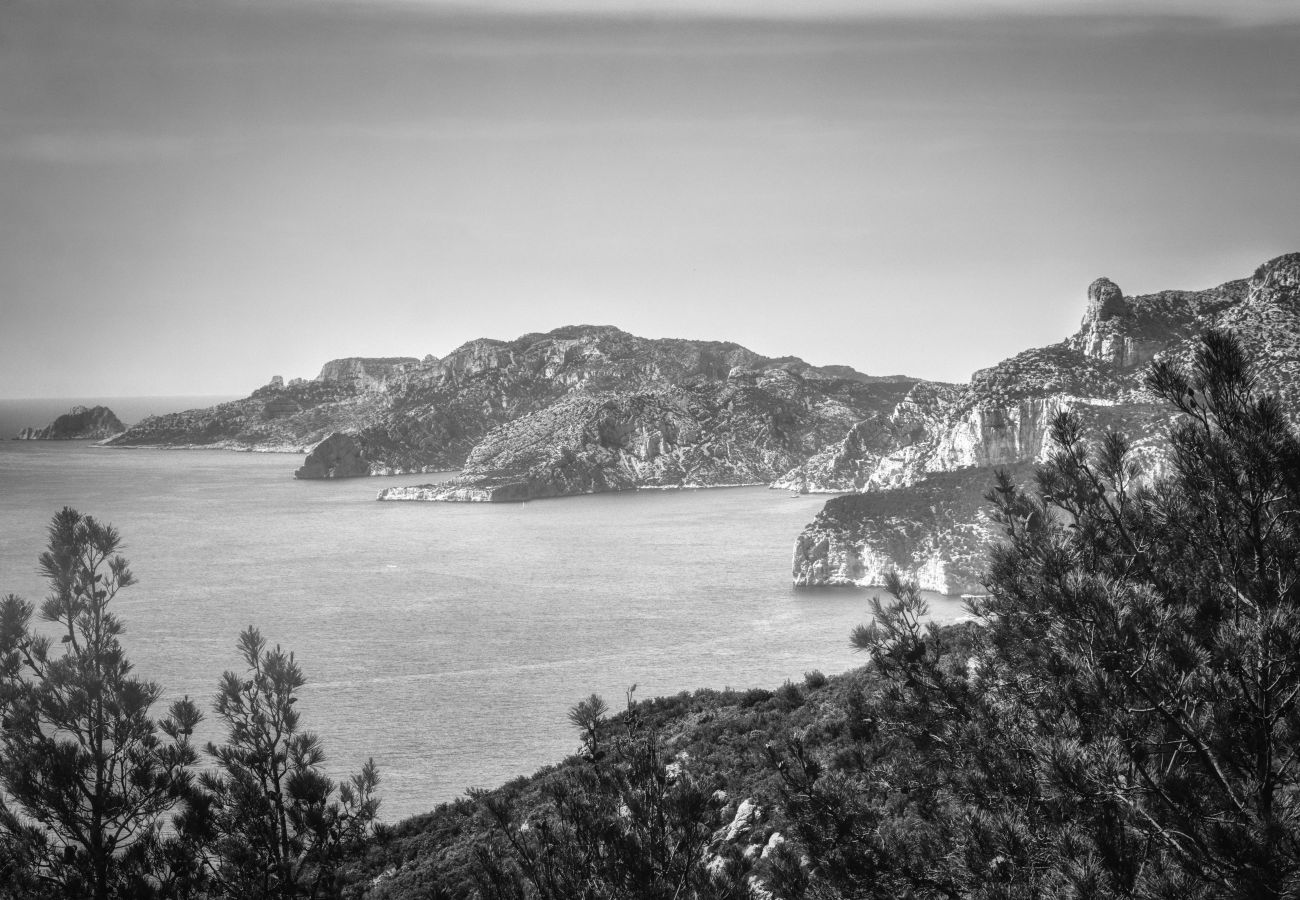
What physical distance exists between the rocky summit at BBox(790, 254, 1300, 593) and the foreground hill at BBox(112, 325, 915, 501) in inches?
1947

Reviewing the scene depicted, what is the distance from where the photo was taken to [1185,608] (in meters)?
4.94

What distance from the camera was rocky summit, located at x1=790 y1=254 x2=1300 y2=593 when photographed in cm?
5119

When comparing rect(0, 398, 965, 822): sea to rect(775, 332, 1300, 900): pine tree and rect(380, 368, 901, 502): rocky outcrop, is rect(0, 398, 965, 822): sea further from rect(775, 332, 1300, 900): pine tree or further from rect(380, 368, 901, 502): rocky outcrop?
rect(380, 368, 901, 502): rocky outcrop

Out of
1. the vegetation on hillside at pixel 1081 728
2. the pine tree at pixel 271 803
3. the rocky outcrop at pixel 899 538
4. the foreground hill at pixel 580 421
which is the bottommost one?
the rocky outcrop at pixel 899 538

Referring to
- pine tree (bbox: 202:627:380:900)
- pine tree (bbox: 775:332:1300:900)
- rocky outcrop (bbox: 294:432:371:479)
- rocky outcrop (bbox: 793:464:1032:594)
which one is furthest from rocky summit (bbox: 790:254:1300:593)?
rocky outcrop (bbox: 294:432:371:479)

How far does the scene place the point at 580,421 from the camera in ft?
457

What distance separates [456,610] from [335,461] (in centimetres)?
9857

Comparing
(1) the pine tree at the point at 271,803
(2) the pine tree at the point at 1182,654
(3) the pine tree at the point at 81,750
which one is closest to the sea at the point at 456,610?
(2) the pine tree at the point at 1182,654

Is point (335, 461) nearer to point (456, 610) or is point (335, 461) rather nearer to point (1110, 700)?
point (456, 610)

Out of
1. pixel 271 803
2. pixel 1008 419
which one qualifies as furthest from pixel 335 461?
pixel 271 803

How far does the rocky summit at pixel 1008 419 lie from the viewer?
51188 millimetres

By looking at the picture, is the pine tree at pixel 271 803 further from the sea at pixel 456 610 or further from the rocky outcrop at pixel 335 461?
the rocky outcrop at pixel 335 461

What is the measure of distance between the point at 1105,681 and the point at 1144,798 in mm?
581

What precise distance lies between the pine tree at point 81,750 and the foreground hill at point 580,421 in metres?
108
